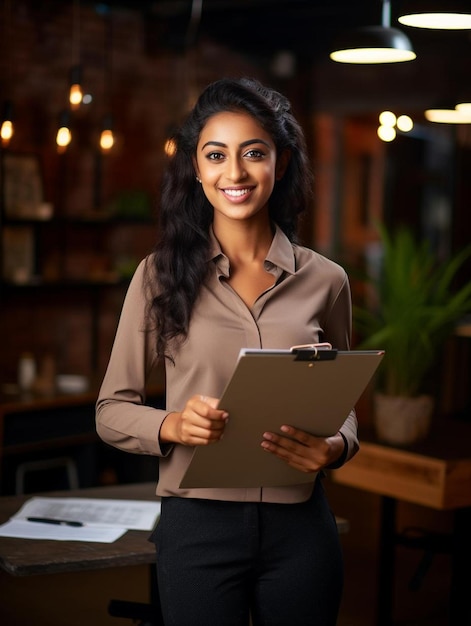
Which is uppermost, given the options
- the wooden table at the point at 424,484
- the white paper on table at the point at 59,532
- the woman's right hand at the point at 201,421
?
the woman's right hand at the point at 201,421

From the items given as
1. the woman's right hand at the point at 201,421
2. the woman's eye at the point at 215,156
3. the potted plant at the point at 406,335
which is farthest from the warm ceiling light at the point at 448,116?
the woman's right hand at the point at 201,421

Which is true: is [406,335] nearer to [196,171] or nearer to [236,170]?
[196,171]

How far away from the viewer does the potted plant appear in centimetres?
371

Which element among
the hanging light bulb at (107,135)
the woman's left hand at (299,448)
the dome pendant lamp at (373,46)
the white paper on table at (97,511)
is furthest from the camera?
the hanging light bulb at (107,135)

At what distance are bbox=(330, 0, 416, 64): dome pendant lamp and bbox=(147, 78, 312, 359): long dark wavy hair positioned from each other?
132 centimetres

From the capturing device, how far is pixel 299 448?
1.79 meters

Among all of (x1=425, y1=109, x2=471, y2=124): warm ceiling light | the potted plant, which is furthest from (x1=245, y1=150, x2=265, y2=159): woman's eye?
(x1=425, y1=109, x2=471, y2=124): warm ceiling light

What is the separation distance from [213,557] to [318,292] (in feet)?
1.85

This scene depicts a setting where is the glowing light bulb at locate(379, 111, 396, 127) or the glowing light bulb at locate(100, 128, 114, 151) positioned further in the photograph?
the glowing light bulb at locate(100, 128, 114, 151)

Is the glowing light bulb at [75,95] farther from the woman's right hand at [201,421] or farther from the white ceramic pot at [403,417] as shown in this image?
the woman's right hand at [201,421]

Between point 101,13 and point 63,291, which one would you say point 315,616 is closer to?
point 63,291

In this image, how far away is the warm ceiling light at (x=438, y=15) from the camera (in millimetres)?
2818

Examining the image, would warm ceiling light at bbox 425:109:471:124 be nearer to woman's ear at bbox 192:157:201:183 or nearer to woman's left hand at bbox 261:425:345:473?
woman's ear at bbox 192:157:201:183

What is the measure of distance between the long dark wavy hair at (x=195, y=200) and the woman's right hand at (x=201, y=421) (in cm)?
19
